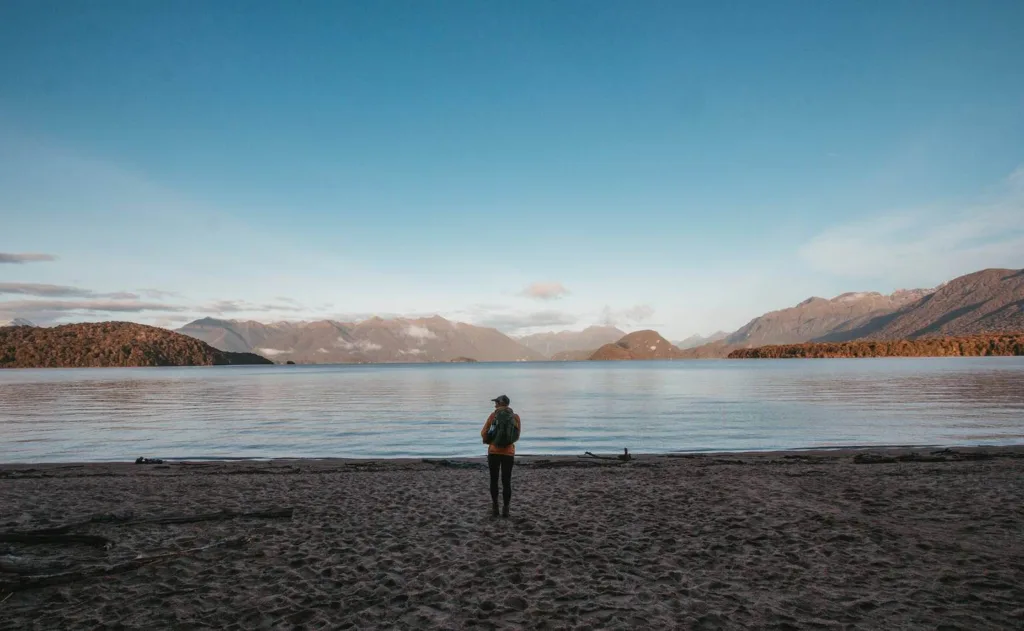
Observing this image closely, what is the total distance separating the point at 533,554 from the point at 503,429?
9.23ft

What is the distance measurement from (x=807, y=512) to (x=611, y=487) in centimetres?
522

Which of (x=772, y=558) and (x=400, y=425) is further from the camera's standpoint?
(x=400, y=425)

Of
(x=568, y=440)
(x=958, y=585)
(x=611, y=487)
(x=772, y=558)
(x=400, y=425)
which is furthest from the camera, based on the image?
(x=400, y=425)

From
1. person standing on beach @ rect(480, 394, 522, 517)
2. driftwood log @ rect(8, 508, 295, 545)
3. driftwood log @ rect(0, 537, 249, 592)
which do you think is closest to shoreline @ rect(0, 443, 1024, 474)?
driftwood log @ rect(8, 508, 295, 545)

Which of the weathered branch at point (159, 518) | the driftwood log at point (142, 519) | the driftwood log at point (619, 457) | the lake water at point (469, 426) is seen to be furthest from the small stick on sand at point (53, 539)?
the driftwood log at point (619, 457)

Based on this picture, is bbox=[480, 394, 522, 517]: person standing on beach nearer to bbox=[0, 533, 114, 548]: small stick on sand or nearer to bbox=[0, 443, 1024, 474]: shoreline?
bbox=[0, 533, 114, 548]: small stick on sand

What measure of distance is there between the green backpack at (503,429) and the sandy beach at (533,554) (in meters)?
1.82

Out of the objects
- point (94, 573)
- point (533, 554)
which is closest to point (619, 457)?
point (533, 554)

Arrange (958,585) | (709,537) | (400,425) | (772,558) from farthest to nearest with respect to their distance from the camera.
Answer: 1. (400,425)
2. (709,537)
3. (772,558)
4. (958,585)

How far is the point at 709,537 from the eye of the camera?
10719 millimetres

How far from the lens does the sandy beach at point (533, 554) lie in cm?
730

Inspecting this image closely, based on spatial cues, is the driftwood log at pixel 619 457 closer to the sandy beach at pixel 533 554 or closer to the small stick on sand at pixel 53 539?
the sandy beach at pixel 533 554

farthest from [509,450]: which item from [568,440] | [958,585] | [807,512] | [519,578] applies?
[568,440]

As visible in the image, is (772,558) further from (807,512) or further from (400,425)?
(400,425)
